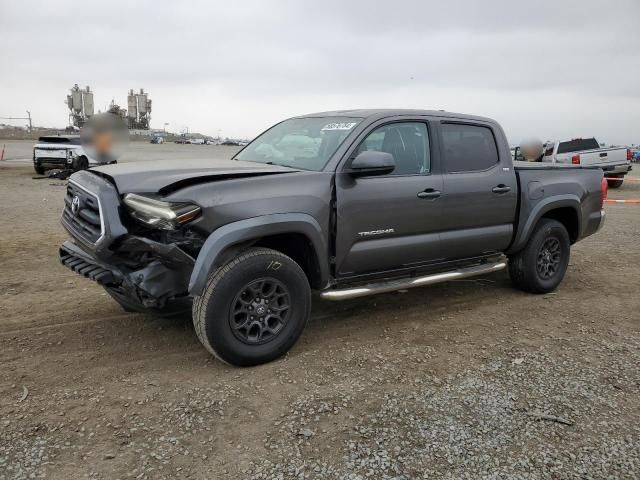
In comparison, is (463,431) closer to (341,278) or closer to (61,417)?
(341,278)

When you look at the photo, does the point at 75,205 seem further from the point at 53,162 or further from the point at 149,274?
the point at 53,162

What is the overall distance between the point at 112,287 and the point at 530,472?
2731mm

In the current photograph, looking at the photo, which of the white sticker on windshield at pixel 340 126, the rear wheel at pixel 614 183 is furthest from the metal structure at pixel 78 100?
the rear wheel at pixel 614 183

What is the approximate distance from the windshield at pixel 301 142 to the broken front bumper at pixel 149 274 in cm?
130

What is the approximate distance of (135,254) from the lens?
3.35 metres

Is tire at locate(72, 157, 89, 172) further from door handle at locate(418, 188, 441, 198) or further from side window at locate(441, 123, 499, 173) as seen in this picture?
door handle at locate(418, 188, 441, 198)

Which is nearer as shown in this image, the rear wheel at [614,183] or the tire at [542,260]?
the tire at [542,260]

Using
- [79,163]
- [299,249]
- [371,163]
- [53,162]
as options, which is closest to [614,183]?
[371,163]

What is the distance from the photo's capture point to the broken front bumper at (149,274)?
126 inches

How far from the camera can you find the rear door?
457 cm

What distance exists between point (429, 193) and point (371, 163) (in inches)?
32.6

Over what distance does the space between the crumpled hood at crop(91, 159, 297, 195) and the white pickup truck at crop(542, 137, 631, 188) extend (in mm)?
15393

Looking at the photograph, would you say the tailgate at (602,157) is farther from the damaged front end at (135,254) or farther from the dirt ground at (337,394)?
the damaged front end at (135,254)

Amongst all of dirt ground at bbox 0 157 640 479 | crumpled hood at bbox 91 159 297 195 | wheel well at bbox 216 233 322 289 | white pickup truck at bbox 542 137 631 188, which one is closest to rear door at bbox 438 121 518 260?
dirt ground at bbox 0 157 640 479
